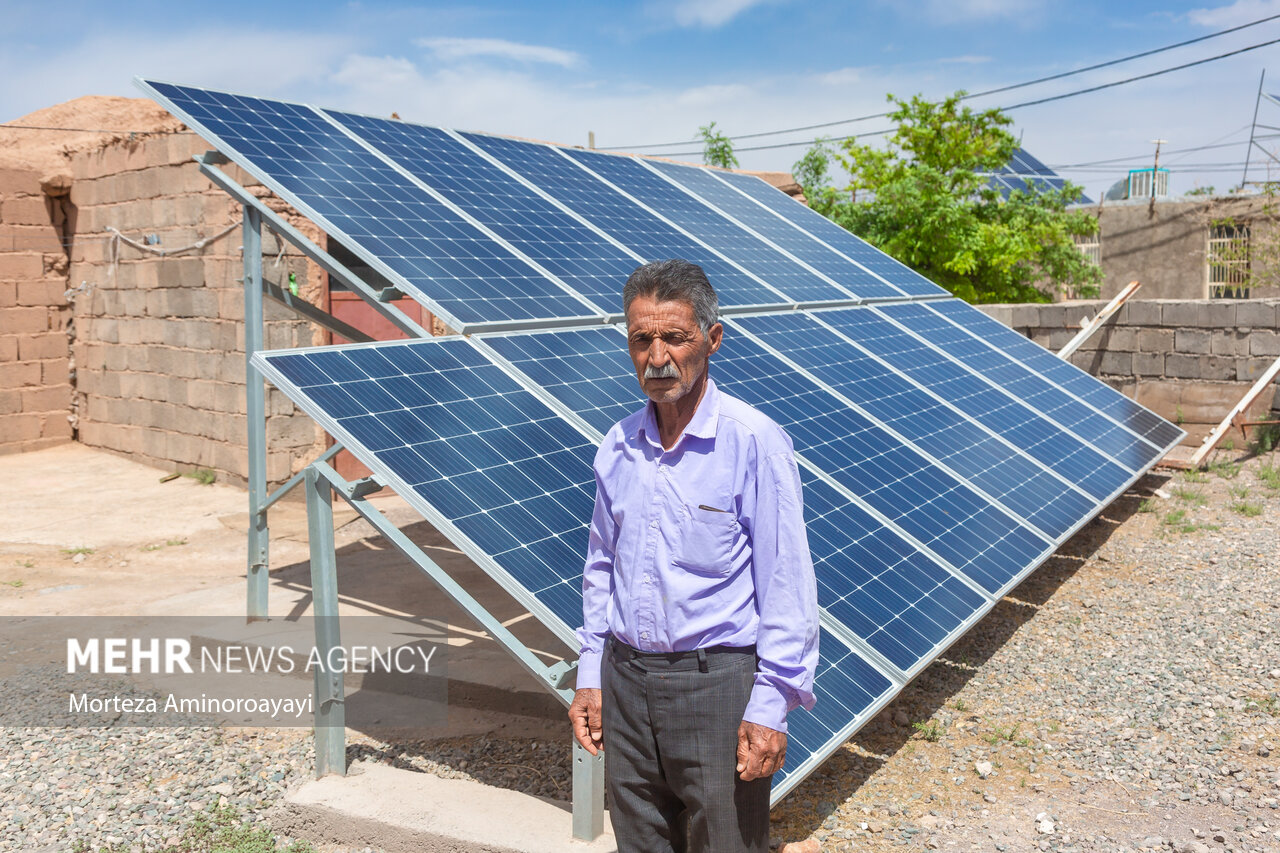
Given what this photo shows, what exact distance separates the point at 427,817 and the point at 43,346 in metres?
12.2

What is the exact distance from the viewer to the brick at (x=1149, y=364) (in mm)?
13125

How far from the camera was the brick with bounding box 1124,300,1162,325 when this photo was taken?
1306cm

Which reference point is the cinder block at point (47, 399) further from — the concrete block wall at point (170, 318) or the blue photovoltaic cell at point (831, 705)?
the blue photovoltaic cell at point (831, 705)

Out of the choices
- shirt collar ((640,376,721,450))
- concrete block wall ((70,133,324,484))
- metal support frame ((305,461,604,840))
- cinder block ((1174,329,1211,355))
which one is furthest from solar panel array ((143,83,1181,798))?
concrete block wall ((70,133,324,484))

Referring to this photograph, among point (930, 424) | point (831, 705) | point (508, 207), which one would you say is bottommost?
point (831, 705)

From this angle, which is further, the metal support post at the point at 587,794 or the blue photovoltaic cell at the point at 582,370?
the blue photovoltaic cell at the point at 582,370

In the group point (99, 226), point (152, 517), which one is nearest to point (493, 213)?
point (152, 517)

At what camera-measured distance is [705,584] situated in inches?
105

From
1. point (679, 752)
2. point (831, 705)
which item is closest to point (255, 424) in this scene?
point (831, 705)

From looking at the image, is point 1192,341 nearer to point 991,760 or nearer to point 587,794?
point 991,760

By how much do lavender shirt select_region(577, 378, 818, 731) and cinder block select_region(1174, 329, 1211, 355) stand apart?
12044mm

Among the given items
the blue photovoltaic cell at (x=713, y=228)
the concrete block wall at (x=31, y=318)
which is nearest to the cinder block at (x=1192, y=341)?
the blue photovoltaic cell at (x=713, y=228)

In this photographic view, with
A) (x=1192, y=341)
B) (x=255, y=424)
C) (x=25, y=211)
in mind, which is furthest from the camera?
(x=25, y=211)

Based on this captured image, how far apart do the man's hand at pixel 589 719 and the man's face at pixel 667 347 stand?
0.87 meters
